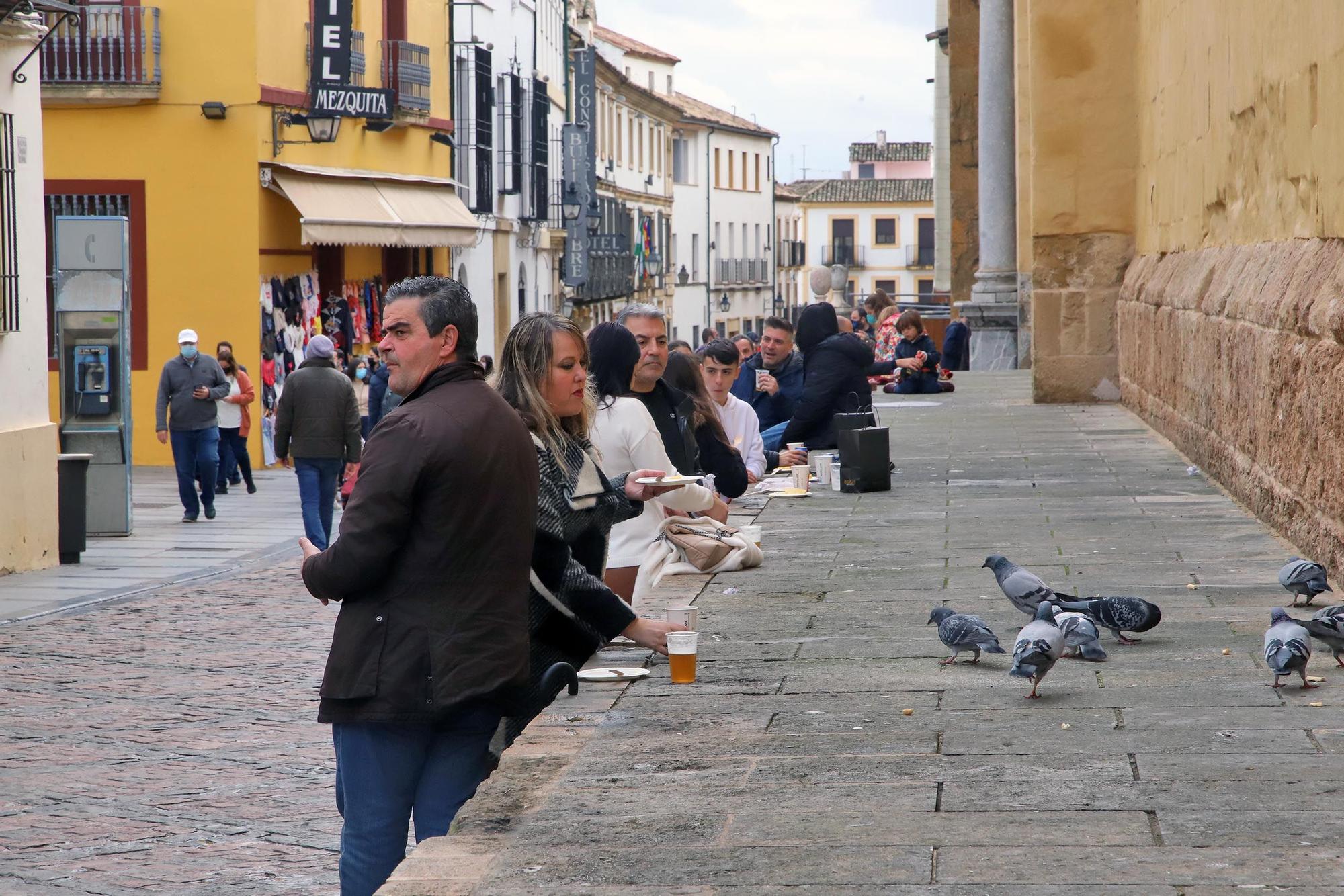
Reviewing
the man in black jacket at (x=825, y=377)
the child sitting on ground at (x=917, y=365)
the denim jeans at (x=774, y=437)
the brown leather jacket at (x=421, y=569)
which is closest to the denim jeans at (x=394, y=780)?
the brown leather jacket at (x=421, y=569)

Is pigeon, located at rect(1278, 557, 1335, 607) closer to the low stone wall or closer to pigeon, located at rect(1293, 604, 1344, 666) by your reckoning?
the low stone wall

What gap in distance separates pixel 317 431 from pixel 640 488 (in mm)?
8856

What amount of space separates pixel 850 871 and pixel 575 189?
37.1 meters

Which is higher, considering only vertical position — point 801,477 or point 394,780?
point 801,477

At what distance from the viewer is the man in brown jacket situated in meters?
3.72

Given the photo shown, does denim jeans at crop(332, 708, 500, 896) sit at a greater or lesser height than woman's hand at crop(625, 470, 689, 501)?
lesser

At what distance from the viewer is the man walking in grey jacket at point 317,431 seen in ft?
44.7

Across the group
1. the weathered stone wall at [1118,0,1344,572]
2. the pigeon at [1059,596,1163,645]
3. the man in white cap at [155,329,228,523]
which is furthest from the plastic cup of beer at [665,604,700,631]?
the man in white cap at [155,329,228,523]

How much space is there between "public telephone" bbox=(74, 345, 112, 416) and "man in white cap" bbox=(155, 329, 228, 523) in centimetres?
135

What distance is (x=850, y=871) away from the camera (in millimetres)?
3613

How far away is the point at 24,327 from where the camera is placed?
12727mm

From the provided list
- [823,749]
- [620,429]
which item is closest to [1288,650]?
[823,749]

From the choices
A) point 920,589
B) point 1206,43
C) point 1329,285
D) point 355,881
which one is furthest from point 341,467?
point 355,881

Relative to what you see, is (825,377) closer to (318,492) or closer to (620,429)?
(318,492)
